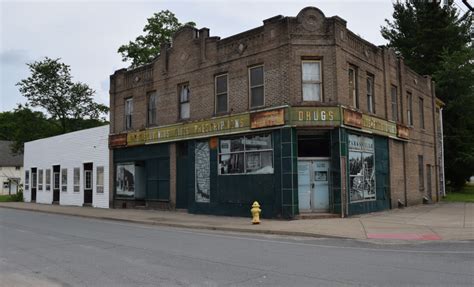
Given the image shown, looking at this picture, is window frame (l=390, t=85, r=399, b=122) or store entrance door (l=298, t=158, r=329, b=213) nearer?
store entrance door (l=298, t=158, r=329, b=213)

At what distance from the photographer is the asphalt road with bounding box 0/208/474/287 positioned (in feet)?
23.4

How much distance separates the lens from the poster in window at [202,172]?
19969mm

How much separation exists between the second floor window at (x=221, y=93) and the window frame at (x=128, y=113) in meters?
7.37

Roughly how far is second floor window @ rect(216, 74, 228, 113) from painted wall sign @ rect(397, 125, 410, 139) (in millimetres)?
9284

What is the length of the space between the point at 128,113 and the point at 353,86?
1309 centimetres

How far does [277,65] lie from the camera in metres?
17.5

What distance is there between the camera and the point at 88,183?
93.0ft

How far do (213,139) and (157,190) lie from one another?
5170 millimetres

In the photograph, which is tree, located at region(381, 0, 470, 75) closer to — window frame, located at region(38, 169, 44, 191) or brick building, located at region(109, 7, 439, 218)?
brick building, located at region(109, 7, 439, 218)

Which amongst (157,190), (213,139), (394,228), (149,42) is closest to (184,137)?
(213,139)

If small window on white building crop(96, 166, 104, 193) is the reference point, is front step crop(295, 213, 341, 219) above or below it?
below

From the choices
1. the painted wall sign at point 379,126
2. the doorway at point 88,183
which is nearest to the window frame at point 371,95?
the painted wall sign at point 379,126

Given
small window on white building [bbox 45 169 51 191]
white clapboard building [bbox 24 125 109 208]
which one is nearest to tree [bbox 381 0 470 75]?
white clapboard building [bbox 24 125 109 208]

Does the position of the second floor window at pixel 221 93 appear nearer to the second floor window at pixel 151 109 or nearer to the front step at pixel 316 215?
the second floor window at pixel 151 109
